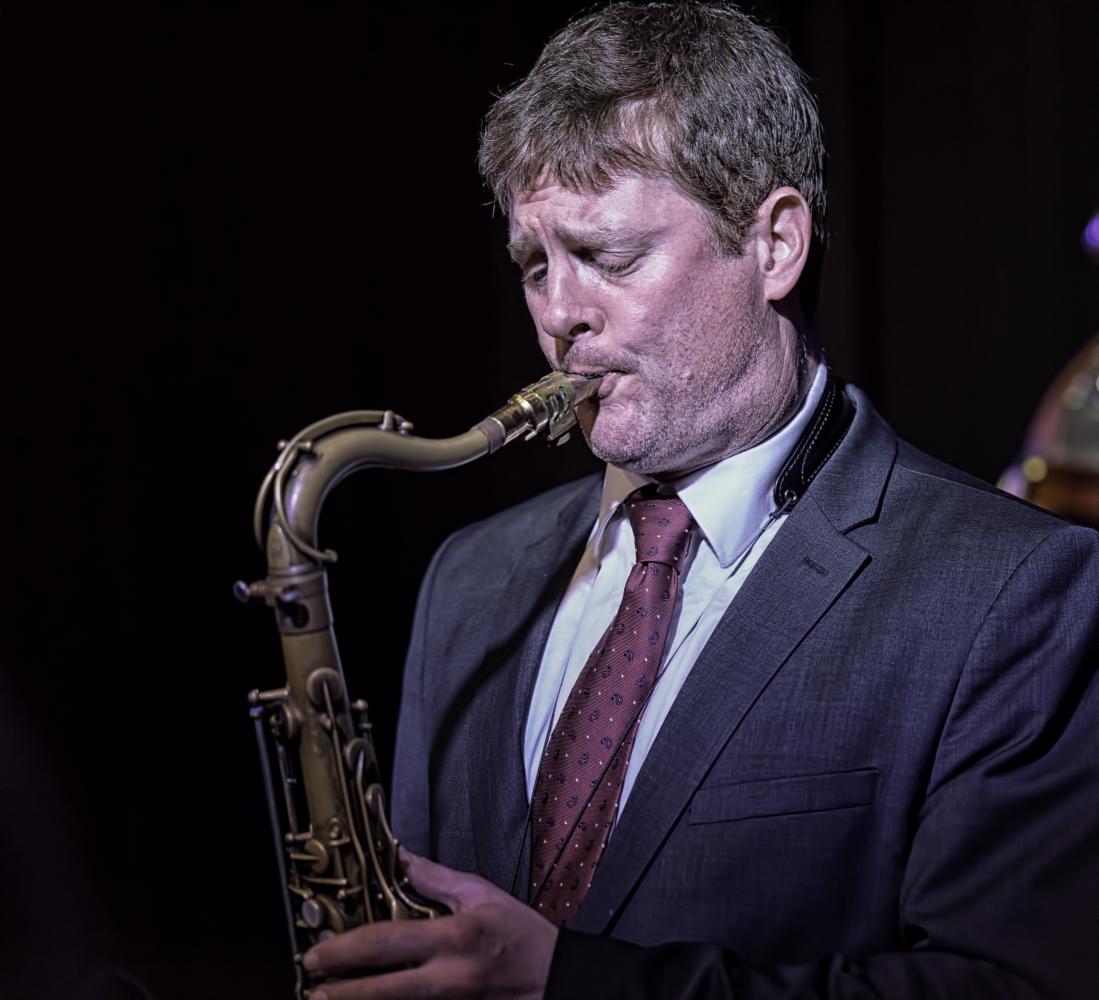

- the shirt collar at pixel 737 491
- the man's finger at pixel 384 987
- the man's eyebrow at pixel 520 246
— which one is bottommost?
the man's finger at pixel 384 987

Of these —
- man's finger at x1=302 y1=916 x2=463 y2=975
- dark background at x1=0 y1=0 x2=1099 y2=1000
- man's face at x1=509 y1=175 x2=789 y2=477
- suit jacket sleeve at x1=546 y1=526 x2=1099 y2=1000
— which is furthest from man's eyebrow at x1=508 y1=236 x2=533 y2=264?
man's finger at x1=302 y1=916 x2=463 y2=975

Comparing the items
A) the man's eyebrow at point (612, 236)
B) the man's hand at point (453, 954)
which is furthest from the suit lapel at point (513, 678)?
the man's eyebrow at point (612, 236)

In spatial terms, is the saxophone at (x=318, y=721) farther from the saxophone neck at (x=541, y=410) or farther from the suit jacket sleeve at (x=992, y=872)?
the suit jacket sleeve at (x=992, y=872)

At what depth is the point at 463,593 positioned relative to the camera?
2072mm

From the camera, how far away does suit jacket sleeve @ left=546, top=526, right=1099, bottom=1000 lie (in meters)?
1.33

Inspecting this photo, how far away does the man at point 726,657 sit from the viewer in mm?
1361

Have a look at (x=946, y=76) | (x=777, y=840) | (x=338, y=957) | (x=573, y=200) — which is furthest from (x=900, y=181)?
(x=338, y=957)

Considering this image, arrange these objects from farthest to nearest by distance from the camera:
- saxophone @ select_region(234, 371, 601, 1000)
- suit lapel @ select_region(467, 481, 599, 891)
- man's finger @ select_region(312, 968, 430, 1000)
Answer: suit lapel @ select_region(467, 481, 599, 891) < saxophone @ select_region(234, 371, 601, 1000) < man's finger @ select_region(312, 968, 430, 1000)

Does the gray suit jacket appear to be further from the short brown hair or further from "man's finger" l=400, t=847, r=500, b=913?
the short brown hair

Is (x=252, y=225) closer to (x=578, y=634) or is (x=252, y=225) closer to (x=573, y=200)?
(x=573, y=200)

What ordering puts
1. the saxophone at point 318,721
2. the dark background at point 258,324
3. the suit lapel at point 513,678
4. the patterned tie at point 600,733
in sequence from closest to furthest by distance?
the saxophone at point 318,721
the patterned tie at point 600,733
the suit lapel at point 513,678
the dark background at point 258,324

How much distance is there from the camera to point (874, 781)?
1.46m

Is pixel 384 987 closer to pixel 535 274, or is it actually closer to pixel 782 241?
pixel 535 274

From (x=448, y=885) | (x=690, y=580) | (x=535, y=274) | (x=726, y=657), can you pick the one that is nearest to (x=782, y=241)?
(x=535, y=274)
